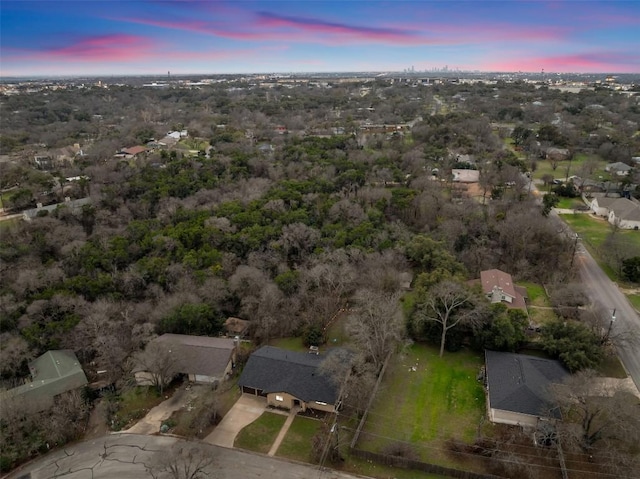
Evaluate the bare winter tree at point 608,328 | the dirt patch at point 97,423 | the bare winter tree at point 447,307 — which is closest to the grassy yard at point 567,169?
the bare winter tree at point 608,328

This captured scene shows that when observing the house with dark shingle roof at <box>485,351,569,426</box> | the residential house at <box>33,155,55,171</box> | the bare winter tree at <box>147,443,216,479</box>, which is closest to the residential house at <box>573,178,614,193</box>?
the house with dark shingle roof at <box>485,351,569,426</box>

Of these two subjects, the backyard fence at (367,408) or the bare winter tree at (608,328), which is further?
the bare winter tree at (608,328)

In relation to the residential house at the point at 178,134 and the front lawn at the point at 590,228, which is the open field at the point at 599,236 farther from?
the residential house at the point at 178,134

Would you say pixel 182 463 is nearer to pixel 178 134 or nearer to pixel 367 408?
pixel 367 408

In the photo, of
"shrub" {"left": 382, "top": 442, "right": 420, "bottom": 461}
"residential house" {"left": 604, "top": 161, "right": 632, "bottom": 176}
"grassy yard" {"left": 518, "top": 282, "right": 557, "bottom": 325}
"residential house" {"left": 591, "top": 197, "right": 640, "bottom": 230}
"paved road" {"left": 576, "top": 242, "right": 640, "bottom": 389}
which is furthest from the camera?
"residential house" {"left": 604, "top": 161, "right": 632, "bottom": 176}

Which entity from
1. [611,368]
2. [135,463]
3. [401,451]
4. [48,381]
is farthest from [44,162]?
[611,368]

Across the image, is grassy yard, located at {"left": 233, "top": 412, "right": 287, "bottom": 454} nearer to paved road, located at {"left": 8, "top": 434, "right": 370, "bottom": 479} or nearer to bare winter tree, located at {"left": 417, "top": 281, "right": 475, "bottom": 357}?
paved road, located at {"left": 8, "top": 434, "right": 370, "bottom": 479}
